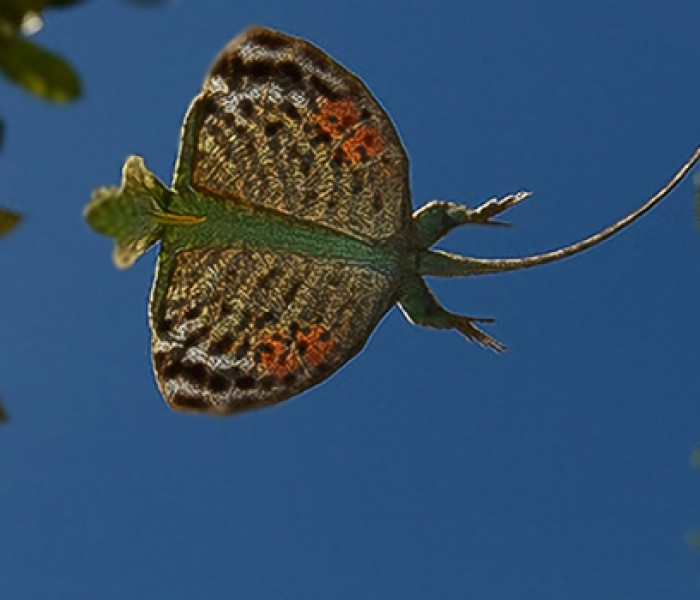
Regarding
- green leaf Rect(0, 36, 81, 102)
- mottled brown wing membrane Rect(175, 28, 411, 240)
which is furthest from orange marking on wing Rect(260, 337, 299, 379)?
green leaf Rect(0, 36, 81, 102)

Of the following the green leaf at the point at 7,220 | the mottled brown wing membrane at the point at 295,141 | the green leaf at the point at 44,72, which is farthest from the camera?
the mottled brown wing membrane at the point at 295,141

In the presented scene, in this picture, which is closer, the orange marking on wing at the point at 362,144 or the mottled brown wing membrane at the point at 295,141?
the mottled brown wing membrane at the point at 295,141

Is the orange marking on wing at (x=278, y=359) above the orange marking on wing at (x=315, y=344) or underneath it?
underneath

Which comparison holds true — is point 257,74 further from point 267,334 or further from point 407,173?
point 267,334

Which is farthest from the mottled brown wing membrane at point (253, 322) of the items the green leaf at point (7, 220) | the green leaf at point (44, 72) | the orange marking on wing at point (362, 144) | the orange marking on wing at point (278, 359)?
the green leaf at point (44, 72)

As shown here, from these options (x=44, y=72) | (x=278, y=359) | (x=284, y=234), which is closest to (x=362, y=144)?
(x=284, y=234)

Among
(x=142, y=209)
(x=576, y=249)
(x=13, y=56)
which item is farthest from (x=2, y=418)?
(x=576, y=249)

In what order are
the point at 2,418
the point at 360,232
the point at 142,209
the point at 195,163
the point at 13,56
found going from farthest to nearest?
the point at 360,232
the point at 195,163
the point at 142,209
the point at 2,418
the point at 13,56

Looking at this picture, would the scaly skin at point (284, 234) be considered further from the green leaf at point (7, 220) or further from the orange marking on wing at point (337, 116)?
the green leaf at point (7, 220)
